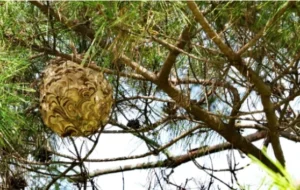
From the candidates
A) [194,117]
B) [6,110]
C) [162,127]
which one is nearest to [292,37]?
[194,117]

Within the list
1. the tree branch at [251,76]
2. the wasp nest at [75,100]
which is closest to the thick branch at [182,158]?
the tree branch at [251,76]

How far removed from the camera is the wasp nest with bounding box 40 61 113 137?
0.94 m

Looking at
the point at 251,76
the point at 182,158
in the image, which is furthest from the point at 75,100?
the point at 182,158

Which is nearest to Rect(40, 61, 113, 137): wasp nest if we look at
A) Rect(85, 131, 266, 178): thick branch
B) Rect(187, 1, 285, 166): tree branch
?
Rect(187, 1, 285, 166): tree branch

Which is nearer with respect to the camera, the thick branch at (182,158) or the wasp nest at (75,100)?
the wasp nest at (75,100)

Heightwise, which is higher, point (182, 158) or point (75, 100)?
point (182, 158)

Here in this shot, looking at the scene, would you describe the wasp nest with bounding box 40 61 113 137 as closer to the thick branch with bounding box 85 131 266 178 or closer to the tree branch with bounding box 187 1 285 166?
the tree branch with bounding box 187 1 285 166

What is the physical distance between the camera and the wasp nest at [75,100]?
94 cm

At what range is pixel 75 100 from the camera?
934 millimetres

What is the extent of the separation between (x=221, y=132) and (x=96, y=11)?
39 centimetres

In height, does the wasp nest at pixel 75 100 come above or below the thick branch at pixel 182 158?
below

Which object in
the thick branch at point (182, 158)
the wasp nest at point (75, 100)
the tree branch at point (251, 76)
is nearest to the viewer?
the tree branch at point (251, 76)

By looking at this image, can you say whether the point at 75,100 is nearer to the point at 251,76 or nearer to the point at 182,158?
the point at 251,76

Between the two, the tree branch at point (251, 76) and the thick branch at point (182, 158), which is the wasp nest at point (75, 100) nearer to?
the tree branch at point (251, 76)
